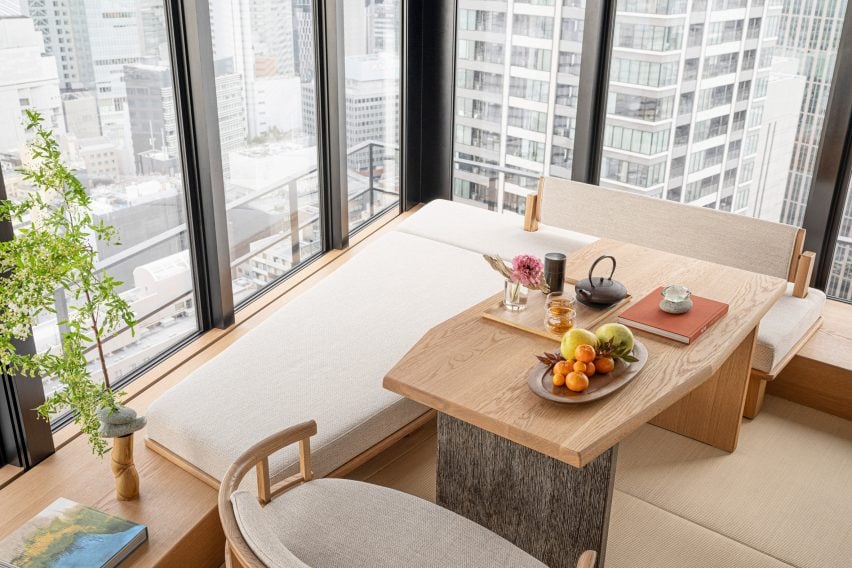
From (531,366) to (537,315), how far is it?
30cm

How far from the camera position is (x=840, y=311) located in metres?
3.51

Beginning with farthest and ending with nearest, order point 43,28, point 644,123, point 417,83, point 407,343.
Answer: point 417,83
point 644,123
point 407,343
point 43,28

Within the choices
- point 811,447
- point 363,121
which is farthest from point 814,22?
point 363,121

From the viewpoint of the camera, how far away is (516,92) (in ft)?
14.1

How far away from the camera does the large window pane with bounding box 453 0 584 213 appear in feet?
13.2

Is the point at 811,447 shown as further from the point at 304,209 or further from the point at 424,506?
the point at 304,209

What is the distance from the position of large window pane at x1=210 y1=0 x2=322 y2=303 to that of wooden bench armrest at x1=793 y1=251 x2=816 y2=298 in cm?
210

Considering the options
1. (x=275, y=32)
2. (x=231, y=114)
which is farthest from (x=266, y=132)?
(x=275, y=32)

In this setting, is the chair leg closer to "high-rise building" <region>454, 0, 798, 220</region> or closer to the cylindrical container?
the cylindrical container

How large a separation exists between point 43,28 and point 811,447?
2.82 metres

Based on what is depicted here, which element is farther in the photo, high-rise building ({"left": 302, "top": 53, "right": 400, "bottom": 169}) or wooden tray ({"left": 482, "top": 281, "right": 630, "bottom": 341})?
high-rise building ({"left": 302, "top": 53, "right": 400, "bottom": 169})

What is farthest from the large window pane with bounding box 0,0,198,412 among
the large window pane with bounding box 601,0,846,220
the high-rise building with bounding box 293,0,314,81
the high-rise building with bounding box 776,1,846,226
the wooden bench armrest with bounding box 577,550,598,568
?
the high-rise building with bounding box 776,1,846,226

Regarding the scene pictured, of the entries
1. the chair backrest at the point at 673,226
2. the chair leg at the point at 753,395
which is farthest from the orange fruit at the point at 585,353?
the chair backrest at the point at 673,226

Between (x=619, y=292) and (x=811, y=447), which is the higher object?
(x=619, y=292)
